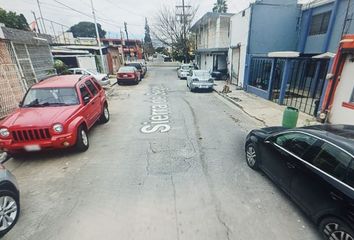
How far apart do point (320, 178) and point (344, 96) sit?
5.61 meters

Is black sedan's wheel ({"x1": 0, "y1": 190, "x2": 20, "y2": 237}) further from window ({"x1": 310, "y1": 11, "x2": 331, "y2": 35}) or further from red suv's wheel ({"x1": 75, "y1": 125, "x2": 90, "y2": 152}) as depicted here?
window ({"x1": 310, "y1": 11, "x2": 331, "y2": 35})

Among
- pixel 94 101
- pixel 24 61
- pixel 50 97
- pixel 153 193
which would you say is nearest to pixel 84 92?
pixel 94 101

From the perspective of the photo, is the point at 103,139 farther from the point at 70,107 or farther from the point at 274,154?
the point at 274,154

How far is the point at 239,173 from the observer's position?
471 centimetres

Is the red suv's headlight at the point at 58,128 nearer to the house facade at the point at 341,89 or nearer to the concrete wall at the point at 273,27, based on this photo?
the house facade at the point at 341,89

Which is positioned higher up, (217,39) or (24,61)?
(217,39)

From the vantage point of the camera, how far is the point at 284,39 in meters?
14.8

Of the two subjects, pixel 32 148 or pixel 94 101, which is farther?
pixel 94 101

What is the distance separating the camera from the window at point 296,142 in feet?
11.2

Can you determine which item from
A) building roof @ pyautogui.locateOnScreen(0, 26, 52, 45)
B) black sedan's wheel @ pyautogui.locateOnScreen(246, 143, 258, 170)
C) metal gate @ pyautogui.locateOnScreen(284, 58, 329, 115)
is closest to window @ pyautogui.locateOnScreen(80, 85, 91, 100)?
black sedan's wheel @ pyautogui.locateOnScreen(246, 143, 258, 170)

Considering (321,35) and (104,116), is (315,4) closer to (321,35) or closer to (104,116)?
(321,35)

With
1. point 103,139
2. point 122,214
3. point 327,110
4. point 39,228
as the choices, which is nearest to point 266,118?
point 327,110

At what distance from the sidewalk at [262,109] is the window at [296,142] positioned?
4232 mm

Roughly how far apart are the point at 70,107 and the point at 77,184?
2.35 meters
